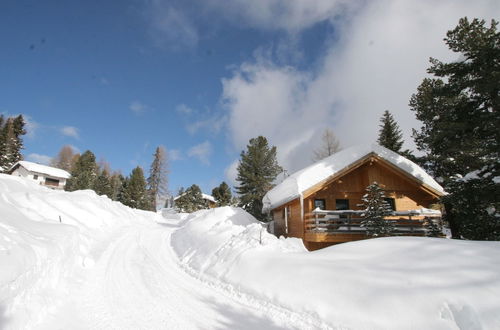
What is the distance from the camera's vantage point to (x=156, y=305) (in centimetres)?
703

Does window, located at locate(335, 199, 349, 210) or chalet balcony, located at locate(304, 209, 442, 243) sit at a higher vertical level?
window, located at locate(335, 199, 349, 210)

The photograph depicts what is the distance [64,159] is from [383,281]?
302 feet

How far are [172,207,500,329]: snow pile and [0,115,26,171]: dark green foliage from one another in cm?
5480

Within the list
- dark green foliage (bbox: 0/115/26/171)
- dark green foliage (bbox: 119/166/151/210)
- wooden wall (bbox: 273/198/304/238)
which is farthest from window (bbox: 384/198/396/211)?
dark green foliage (bbox: 0/115/26/171)

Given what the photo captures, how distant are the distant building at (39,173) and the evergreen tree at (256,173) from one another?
4926 centimetres

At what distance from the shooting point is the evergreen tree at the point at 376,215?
13.7 metres

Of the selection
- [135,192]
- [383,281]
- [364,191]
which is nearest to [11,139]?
[135,192]

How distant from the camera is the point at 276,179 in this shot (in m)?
35.2

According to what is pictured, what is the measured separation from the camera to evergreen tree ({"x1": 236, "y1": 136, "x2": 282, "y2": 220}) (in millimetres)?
34000

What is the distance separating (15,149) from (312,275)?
225 ft

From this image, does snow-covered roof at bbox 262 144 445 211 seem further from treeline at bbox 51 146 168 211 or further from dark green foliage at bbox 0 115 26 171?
dark green foliage at bbox 0 115 26 171

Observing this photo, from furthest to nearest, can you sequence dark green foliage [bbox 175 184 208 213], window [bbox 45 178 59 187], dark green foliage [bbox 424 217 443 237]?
window [bbox 45 178 59 187] < dark green foliage [bbox 175 184 208 213] < dark green foliage [bbox 424 217 443 237]

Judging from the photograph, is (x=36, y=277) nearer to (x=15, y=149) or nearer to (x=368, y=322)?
(x=368, y=322)

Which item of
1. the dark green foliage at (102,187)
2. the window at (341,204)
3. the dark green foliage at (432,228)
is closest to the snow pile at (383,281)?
the dark green foliage at (432,228)
